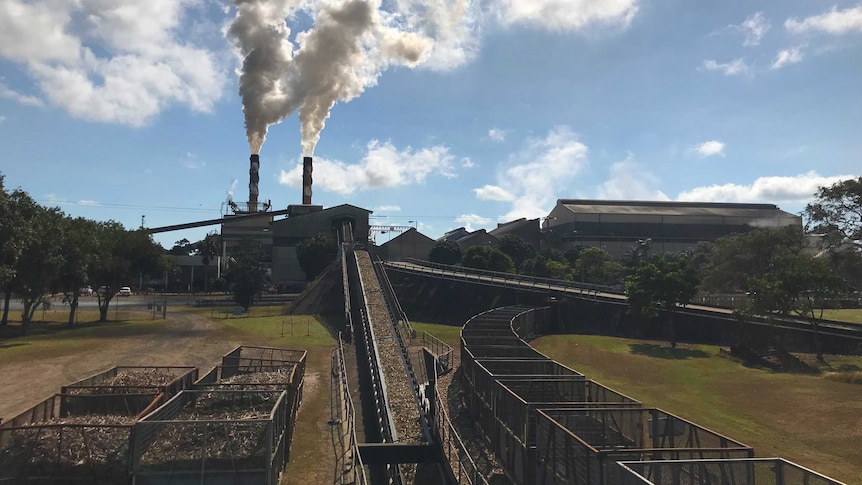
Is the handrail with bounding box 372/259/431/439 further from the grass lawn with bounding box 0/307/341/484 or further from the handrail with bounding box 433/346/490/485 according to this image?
the grass lawn with bounding box 0/307/341/484

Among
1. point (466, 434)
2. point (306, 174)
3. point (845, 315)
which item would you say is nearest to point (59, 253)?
point (466, 434)

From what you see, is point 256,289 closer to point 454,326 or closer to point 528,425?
point 454,326

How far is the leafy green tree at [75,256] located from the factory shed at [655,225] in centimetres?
11672

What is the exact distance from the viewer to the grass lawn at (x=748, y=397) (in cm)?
2027

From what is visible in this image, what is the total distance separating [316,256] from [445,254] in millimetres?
34879

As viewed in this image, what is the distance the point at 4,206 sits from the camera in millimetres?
37906

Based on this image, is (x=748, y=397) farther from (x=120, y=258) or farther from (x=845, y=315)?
(x=120, y=258)

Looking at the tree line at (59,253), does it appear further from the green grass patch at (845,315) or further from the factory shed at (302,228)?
the green grass patch at (845,315)

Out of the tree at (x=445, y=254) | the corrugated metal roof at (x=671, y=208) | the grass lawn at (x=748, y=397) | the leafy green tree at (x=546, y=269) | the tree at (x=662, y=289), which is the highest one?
the corrugated metal roof at (x=671, y=208)

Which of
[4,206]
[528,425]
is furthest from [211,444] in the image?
[4,206]

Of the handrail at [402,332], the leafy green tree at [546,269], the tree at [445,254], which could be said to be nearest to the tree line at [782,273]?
the handrail at [402,332]

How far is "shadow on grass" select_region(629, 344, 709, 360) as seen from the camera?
41309 millimetres

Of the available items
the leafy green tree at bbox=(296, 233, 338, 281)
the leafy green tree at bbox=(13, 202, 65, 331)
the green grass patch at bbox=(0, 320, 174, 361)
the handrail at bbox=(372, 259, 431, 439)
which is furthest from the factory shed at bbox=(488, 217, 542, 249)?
the leafy green tree at bbox=(13, 202, 65, 331)

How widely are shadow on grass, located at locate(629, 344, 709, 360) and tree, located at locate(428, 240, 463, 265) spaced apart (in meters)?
76.4
